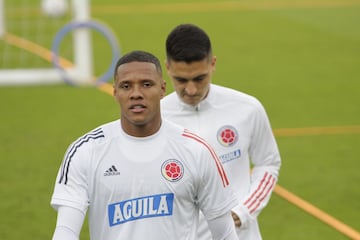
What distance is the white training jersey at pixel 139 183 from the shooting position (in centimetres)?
486

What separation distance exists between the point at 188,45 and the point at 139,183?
1576mm

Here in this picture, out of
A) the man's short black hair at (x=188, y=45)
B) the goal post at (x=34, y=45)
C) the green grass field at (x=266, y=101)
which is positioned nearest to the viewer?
the man's short black hair at (x=188, y=45)

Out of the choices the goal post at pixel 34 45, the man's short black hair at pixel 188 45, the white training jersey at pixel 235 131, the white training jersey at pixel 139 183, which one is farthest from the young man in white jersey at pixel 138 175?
the goal post at pixel 34 45

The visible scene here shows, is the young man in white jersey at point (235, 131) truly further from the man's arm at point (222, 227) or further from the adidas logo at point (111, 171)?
the adidas logo at point (111, 171)

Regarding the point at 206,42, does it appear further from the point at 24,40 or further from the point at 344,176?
the point at 24,40

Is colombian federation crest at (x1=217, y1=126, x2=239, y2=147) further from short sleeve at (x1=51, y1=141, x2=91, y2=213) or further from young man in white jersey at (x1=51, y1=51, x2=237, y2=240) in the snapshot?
short sleeve at (x1=51, y1=141, x2=91, y2=213)

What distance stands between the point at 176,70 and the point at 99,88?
38.7ft

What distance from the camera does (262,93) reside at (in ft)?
56.4

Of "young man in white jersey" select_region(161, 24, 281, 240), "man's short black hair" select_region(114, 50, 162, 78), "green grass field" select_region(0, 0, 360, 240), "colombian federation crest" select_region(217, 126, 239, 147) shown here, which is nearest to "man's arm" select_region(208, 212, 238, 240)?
"man's short black hair" select_region(114, 50, 162, 78)

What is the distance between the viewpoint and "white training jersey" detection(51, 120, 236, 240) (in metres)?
4.86

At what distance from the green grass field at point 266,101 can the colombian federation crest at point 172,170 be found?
5060 millimetres

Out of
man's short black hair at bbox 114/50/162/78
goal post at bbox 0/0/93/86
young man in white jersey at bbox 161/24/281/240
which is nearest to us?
man's short black hair at bbox 114/50/162/78

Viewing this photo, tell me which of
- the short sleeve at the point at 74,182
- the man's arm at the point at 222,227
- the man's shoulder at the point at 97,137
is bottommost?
the man's arm at the point at 222,227

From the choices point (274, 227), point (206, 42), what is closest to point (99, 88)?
point (274, 227)
